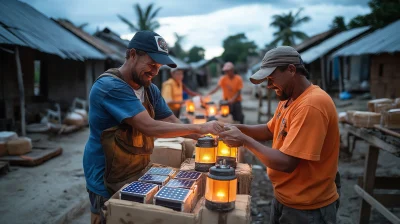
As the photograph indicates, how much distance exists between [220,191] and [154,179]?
584 millimetres

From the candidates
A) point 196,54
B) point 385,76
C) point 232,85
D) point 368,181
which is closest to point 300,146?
point 368,181

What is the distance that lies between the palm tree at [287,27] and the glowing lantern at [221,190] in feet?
123

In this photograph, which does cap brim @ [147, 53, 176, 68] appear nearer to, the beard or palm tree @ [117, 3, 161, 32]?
the beard

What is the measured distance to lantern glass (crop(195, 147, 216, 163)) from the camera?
2845 mm

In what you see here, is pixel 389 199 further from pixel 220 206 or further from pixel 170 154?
pixel 220 206

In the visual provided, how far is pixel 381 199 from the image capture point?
4840 millimetres

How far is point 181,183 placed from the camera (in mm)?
2268

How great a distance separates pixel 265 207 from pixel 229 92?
481cm

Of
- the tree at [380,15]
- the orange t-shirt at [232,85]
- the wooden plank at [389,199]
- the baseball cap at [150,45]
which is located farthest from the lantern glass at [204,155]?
the tree at [380,15]

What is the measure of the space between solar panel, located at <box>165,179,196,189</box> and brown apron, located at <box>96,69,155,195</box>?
393 mm

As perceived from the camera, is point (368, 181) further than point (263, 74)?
Yes

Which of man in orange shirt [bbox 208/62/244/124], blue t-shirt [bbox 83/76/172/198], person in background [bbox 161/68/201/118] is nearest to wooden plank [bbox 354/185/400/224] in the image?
blue t-shirt [bbox 83/76/172/198]

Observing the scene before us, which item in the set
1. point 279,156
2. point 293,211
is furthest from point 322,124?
point 293,211

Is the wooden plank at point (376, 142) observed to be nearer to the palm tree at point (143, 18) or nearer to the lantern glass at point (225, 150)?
the lantern glass at point (225, 150)
